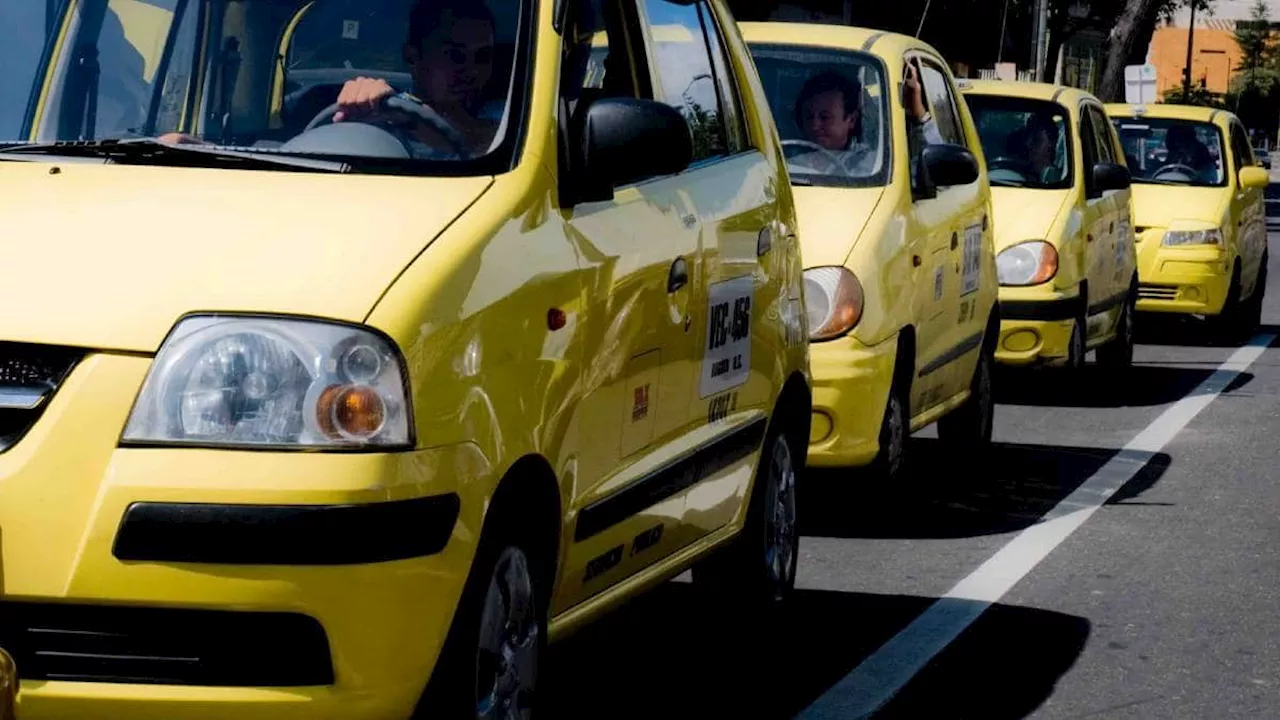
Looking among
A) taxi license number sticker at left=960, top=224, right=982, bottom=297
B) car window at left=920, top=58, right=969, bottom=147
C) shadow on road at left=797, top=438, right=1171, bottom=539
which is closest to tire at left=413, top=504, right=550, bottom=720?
shadow on road at left=797, top=438, right=1171, bottom=539

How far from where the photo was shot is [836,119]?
958 centimetres

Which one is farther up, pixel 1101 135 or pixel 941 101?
pixel 941 101

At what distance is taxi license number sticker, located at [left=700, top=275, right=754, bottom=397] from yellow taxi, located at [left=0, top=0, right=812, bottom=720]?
0.02 meters

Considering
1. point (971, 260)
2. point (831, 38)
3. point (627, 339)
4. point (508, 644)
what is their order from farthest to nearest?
point (971, 260)
point (831, 38)
point (627, 339)
point (508, 644)

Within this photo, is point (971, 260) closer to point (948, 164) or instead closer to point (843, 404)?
point (948, 164)

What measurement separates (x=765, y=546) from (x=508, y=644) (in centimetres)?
214

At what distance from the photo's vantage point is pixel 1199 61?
172m

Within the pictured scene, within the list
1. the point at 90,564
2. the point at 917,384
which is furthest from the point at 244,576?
the point at 917,384

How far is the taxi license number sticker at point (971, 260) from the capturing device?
33.2 ft

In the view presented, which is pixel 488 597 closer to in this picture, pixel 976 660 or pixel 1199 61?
pixel 976 660

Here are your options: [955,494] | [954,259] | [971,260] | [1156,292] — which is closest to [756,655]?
[955,494]

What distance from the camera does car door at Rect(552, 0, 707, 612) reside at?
5008 mm

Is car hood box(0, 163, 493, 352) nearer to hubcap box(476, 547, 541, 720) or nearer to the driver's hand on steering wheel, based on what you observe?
the driver's hand on steering wheel

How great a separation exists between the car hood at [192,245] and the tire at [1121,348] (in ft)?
35.0
